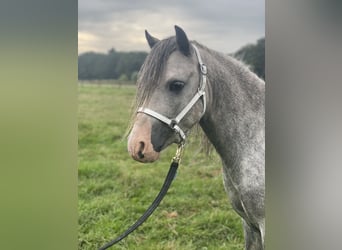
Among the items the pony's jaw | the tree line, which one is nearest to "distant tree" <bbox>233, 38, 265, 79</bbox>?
the tree line

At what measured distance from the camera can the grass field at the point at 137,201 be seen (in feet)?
7.73

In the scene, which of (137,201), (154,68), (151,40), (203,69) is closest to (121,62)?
(151,40)

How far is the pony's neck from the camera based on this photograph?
2182mm

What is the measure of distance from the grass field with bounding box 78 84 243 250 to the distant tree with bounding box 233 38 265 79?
0.57m

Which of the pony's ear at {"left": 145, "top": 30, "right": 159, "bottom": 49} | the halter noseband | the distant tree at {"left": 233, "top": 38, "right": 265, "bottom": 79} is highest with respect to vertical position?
the pony's ear at {"left": 145, "top": 30, "right": 159, "bottom": 49}

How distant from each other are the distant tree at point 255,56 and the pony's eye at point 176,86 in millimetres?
362

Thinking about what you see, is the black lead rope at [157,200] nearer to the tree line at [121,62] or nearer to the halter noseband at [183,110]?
the halter noseband at [183,110]

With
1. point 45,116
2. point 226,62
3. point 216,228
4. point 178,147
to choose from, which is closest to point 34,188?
point 45,116

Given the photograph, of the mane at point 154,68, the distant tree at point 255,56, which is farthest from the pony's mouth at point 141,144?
the distant tree at point 255,56

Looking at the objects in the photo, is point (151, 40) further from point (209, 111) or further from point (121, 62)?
point (209, 111)

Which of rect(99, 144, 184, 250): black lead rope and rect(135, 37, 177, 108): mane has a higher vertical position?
rect(135, 37, 177, 108): mane

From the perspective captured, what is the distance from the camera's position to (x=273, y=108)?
2.36 meters

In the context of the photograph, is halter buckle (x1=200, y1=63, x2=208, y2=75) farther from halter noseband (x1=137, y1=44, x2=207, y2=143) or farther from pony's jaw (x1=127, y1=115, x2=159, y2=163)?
pony's jaw (x1=127, y1=115, x2=159, y2=163)

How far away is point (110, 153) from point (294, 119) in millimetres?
996
